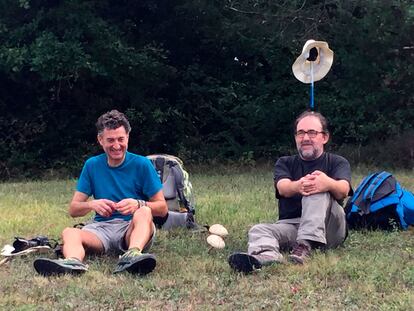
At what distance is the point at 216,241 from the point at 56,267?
140cm

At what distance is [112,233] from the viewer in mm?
4832

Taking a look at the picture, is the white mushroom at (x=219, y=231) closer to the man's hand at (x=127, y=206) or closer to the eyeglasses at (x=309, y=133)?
the man's hand at (x=127, y=206)

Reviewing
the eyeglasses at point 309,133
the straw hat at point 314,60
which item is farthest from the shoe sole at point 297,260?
the straw hat at point 314,60

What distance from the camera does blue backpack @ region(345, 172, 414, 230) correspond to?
223 inches

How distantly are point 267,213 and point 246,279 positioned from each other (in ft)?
8.77

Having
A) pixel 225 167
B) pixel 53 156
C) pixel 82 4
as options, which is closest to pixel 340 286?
pixel 225 167

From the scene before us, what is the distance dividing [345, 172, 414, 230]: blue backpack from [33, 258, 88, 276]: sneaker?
2625 mm

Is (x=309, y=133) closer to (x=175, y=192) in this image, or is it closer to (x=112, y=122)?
(x=112, y=122)

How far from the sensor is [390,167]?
12375 millimetres

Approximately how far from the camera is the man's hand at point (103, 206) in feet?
15.3

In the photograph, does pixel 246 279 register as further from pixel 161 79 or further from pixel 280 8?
pixel 161 79

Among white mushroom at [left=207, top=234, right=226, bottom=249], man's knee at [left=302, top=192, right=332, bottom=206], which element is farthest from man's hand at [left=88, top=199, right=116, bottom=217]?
man's knee at [left=302, top=192, right=332, bottom=206]

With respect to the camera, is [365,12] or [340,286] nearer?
[340,286]

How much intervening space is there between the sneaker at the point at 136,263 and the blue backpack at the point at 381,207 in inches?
89.1
